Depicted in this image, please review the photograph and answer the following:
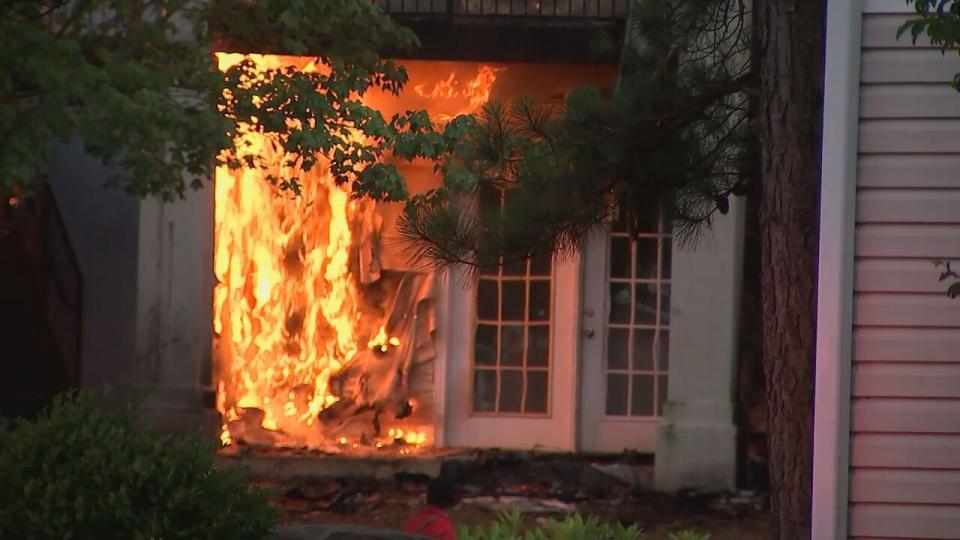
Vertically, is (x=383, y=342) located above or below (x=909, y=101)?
below

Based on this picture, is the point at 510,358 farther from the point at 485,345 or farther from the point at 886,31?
the point at 886,31

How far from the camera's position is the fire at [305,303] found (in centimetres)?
1333

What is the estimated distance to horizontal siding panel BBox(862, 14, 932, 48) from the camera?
246 inches

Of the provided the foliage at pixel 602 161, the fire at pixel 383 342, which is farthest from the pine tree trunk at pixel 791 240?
the fire at pixel 383 342

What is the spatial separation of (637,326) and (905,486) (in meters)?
6.98

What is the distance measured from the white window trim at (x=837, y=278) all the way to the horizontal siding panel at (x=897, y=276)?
0.22 feet

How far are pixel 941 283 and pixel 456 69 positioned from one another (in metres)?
7.67

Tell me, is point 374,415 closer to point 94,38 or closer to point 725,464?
point 725,464

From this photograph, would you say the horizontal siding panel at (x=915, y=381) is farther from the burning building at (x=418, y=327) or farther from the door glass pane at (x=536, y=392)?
the door glass pane at (x=536, y=392)

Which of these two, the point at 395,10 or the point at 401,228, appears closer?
the point at 401,228

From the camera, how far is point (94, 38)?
8969mm

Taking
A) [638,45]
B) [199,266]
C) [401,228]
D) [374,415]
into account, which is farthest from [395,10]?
[401,228]

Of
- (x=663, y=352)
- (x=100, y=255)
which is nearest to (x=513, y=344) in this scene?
(x=663, y=352)

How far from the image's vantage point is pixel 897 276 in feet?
20.3
